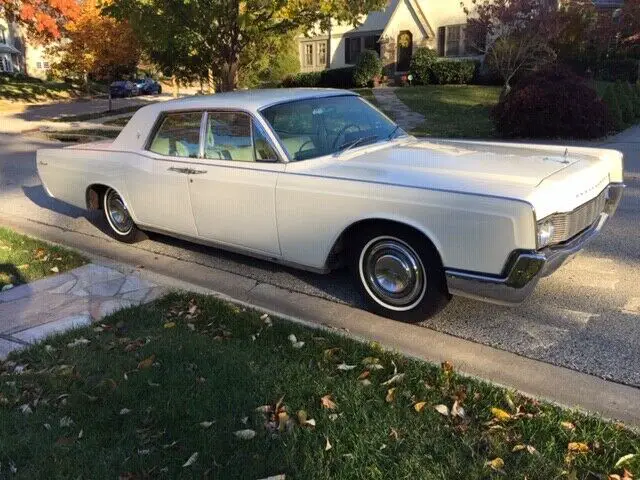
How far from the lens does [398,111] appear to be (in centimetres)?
1959

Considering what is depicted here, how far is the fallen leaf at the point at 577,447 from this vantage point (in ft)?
8.98

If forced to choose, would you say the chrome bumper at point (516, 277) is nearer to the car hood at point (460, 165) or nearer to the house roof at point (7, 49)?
the car hood at point (460, 165)

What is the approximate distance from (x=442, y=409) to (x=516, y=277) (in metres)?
0.96

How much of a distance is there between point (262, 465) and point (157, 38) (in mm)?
A: 12230

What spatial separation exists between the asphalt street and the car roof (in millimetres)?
1483

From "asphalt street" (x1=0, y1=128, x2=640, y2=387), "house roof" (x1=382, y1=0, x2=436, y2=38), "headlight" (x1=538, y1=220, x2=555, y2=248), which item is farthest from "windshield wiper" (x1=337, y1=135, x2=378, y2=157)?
"house roof" (x1=382, y1=0, x2=436, y2=38)

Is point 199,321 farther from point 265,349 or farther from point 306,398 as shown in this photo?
point 306,398

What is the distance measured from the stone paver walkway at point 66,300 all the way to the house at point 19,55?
5656cm

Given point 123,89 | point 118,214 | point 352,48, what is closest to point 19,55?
point 123,89

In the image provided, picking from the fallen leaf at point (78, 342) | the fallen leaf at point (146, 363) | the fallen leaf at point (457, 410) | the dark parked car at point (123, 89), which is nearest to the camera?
the fallen leaf at point (457, 410)

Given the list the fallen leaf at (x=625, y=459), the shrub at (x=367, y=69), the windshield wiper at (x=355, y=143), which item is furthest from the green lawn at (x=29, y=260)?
the shrub at (x=367, y=69)

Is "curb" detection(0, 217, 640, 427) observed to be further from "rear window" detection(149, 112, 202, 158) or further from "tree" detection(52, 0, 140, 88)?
"tree" detection(52, 0, 140, 88)

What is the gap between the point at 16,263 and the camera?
5.73m

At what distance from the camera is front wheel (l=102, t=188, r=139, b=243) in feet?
20.7
